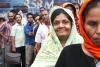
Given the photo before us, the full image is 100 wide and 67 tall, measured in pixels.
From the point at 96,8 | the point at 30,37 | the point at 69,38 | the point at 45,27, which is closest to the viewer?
the point at 96,8

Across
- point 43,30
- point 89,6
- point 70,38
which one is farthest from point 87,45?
point 43,30

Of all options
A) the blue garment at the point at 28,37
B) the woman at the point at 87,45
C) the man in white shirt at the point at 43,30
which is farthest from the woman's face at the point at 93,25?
the blue garment at the point at 28,37

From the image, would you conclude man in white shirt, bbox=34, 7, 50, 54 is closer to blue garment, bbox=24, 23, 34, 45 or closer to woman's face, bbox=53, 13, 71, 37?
blue garment, bbox=24, 23, 34, 45

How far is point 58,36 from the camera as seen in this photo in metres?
3.65

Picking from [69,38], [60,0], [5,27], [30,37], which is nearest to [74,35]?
[69,38]

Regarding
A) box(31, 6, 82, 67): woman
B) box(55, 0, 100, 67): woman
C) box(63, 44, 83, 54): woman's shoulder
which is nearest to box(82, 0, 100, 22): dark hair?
box(55, 0, 100, 67): woman

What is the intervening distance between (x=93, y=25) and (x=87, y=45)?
0.34 ft

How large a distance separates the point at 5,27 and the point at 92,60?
8.12 metres

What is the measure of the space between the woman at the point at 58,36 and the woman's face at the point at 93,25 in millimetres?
1638

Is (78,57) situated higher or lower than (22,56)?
higher

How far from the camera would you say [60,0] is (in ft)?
52.2

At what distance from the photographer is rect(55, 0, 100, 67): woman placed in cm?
186

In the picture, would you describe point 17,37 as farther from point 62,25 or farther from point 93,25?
point 93,25

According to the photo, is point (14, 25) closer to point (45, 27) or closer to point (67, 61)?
point (45, 27)
